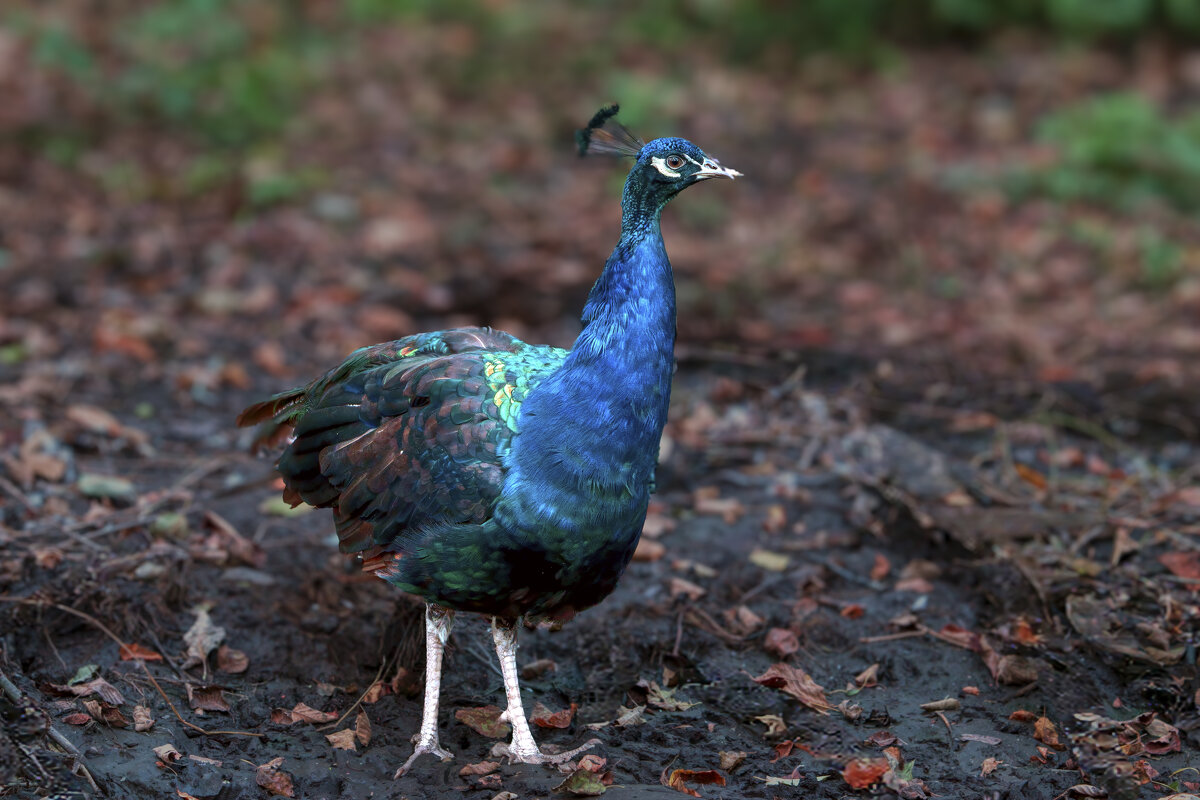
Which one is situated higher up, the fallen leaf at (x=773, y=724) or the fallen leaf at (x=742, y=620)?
the fallen leaf at (x=742, y=620)

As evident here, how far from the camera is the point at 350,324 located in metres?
7.62

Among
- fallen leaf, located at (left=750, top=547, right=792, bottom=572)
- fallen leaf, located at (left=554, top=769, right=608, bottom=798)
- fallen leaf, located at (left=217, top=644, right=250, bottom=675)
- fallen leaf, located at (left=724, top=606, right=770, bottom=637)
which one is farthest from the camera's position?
fallen leaf, located at (left=750, top=547, right=792, bottom=572)

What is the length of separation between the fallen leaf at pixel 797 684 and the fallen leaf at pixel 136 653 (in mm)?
2124

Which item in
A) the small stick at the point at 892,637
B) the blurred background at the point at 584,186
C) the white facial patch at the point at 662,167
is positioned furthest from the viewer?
the blurred background at the point at 584,186

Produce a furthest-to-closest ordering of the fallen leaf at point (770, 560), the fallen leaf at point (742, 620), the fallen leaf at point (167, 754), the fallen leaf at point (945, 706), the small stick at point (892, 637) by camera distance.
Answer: the fallen leaf at point (770, 560), the fallen leaf at point (742, 620), the small stick at point (892, 637), the fallen leaf at point (945, 706), the fallen leaf at point (167, 754)

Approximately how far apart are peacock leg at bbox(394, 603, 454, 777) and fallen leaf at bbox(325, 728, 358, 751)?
7.8 inches

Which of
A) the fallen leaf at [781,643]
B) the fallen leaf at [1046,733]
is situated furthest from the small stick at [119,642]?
the fallen leaf at [1046,733]

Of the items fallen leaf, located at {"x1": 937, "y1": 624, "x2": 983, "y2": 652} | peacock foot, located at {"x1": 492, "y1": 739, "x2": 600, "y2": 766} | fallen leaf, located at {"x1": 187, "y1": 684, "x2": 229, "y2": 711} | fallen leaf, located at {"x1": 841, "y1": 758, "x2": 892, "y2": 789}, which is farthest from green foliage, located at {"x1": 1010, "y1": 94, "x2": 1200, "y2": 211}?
fallen leaf, located at {"x1": 187, "y1": 684, "x2": 229, "y2": 711}

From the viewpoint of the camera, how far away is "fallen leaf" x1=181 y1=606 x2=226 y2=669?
14.4 feet

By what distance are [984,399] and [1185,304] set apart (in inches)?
94.5

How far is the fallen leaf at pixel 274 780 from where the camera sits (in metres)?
3.79

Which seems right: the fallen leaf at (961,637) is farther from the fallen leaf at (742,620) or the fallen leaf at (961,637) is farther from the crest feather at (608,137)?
the crest feather at (608,137)

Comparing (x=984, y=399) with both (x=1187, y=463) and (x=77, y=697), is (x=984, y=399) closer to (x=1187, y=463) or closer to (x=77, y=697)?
(x=1187, y=463)

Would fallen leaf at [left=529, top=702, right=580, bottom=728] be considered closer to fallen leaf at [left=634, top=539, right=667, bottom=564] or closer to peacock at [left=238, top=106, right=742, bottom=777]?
peacock at [left=238, top=106, right=742, bottom=777]
